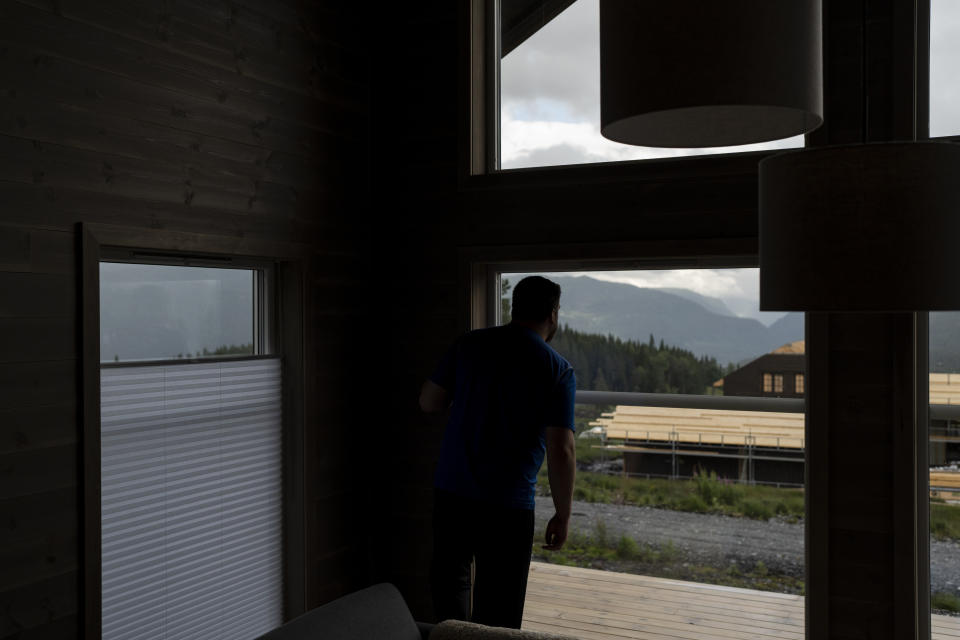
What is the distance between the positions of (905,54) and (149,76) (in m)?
2.70

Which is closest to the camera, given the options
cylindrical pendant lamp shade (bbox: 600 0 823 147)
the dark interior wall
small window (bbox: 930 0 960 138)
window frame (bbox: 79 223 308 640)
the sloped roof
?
cylindrical pendant lamp shade (bbox: 600 0 823 147)

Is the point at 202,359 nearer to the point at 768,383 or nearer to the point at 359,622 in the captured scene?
the point at 359,622

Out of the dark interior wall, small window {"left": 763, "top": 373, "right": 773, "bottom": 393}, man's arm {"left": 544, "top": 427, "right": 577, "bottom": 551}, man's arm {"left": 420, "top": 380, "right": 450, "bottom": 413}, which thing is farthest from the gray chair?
small window {"left": 763, "top": 373, "right": 773, "bottom": 393}

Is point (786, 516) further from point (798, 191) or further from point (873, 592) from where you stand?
point (798, 191)

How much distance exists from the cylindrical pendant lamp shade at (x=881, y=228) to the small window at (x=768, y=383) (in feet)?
5.99

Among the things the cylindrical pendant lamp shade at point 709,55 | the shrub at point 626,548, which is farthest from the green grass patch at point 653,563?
the cylindrical pendant lamp shade at point 709,55

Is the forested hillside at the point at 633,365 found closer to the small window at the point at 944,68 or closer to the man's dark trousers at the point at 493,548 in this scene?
the man's dark trousers at the point at 493,548

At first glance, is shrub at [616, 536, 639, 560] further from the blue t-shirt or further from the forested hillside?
the blue t-shirt

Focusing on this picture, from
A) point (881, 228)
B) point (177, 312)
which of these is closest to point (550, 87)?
point (177, 312)

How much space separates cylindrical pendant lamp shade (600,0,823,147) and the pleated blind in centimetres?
211

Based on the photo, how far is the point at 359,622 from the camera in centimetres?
219

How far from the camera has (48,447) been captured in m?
2.69

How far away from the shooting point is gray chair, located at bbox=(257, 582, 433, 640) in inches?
81.4

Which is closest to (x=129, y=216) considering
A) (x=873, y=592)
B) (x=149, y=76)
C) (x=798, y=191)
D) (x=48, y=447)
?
(x=149, y=76)
